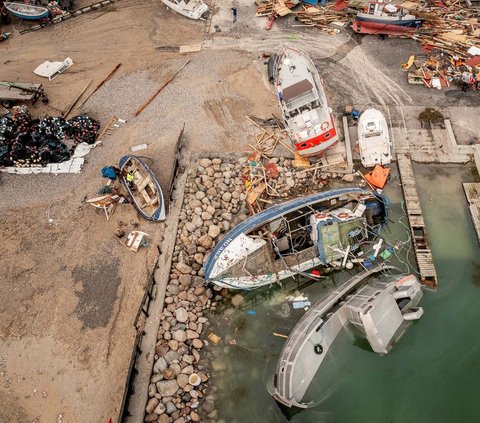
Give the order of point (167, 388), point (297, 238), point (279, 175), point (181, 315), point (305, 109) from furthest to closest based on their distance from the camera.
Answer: point (279, 175), point (305, 109), point (297, 238), point (181, 315), point (167, 388)

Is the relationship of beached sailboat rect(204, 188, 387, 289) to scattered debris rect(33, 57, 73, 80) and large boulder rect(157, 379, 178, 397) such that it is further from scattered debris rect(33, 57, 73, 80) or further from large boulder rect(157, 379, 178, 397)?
scattered debris rect(33, 57, 73, 80)

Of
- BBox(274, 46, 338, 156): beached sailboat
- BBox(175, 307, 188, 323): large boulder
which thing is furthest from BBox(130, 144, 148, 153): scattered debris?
BBox(175, 307, 188, 323): large boulder

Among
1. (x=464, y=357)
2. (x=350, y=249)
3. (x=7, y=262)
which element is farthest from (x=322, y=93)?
(x=7, y=262)

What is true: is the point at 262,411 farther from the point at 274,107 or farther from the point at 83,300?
the point at 274,107

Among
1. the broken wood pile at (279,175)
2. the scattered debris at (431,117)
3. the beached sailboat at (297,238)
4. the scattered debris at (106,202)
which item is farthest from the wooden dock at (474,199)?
the scattered debris at (106,202)

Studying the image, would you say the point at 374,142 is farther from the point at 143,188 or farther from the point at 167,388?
the point at 167,388

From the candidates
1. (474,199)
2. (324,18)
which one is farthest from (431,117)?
(324,18)
